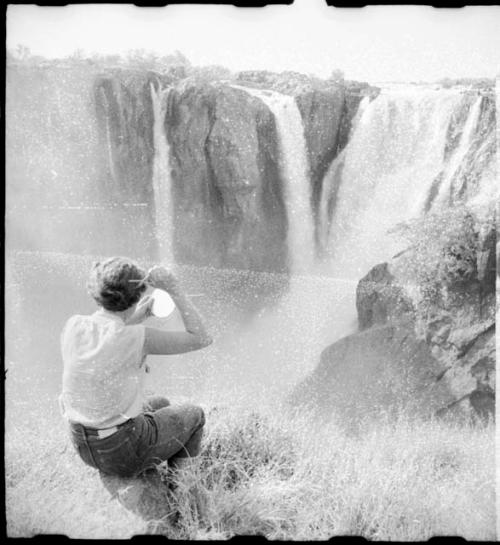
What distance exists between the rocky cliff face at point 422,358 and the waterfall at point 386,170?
14 centimetres

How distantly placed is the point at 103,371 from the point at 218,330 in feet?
1.69

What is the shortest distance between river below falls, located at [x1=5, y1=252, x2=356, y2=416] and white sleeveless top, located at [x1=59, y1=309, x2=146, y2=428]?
14 cm

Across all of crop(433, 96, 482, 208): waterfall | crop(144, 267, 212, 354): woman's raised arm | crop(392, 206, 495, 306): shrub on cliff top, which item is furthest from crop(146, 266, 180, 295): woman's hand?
crop(433, 96, 482, 208): waterfall

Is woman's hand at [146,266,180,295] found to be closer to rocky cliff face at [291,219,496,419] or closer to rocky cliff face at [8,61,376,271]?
rocky cliff face at [8,61,376,271]

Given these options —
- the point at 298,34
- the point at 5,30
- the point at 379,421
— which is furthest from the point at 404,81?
the point at 5,30

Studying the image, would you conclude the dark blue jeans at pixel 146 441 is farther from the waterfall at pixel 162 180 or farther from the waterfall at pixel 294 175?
the waterfall at pixel 294 175

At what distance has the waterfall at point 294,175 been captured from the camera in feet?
10.2

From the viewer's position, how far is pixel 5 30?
9.96 ft

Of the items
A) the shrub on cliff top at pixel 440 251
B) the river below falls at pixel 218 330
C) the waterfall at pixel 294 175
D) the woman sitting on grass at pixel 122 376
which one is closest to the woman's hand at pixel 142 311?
the woman sitting on grass at pixel 122 376

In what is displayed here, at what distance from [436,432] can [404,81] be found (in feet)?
4.78

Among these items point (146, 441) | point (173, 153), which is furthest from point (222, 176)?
point (146, 441)

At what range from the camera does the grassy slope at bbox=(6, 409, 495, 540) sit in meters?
2.93

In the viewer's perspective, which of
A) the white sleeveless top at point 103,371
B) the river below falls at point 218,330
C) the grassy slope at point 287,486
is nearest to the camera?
the white sleeveless top at point 103,371

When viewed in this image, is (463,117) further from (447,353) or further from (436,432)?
(436,432)
